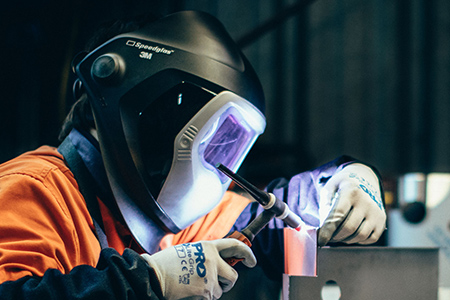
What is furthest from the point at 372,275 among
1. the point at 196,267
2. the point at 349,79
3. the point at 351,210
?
the point at 349,79

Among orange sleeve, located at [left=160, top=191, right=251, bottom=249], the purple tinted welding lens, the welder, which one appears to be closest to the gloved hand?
the welder

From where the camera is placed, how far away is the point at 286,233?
3.19ft

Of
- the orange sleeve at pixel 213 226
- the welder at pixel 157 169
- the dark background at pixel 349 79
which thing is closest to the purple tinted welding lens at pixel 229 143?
the welder at pixel 157 169

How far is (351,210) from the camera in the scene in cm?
99

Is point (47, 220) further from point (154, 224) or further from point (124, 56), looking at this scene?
point (124, 56)

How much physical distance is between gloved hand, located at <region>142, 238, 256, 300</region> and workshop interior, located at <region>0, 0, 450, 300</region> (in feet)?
1.22

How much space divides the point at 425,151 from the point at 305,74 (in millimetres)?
1101

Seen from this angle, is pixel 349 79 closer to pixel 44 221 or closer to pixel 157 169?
pixel 157 169

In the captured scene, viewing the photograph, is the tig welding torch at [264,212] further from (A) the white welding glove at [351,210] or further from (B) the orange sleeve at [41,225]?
(B) the orange sleeve at [41,225]

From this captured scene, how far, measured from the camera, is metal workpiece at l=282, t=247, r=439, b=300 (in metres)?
0.89

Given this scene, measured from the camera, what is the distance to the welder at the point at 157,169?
2.76 ft

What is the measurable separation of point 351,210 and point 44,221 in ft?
2.26

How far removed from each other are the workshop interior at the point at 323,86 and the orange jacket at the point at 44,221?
1.60 ft

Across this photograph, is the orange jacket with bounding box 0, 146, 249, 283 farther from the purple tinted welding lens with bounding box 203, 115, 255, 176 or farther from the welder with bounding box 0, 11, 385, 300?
the purple tinted welding lens with bounding box 203, 115, 255, 176
